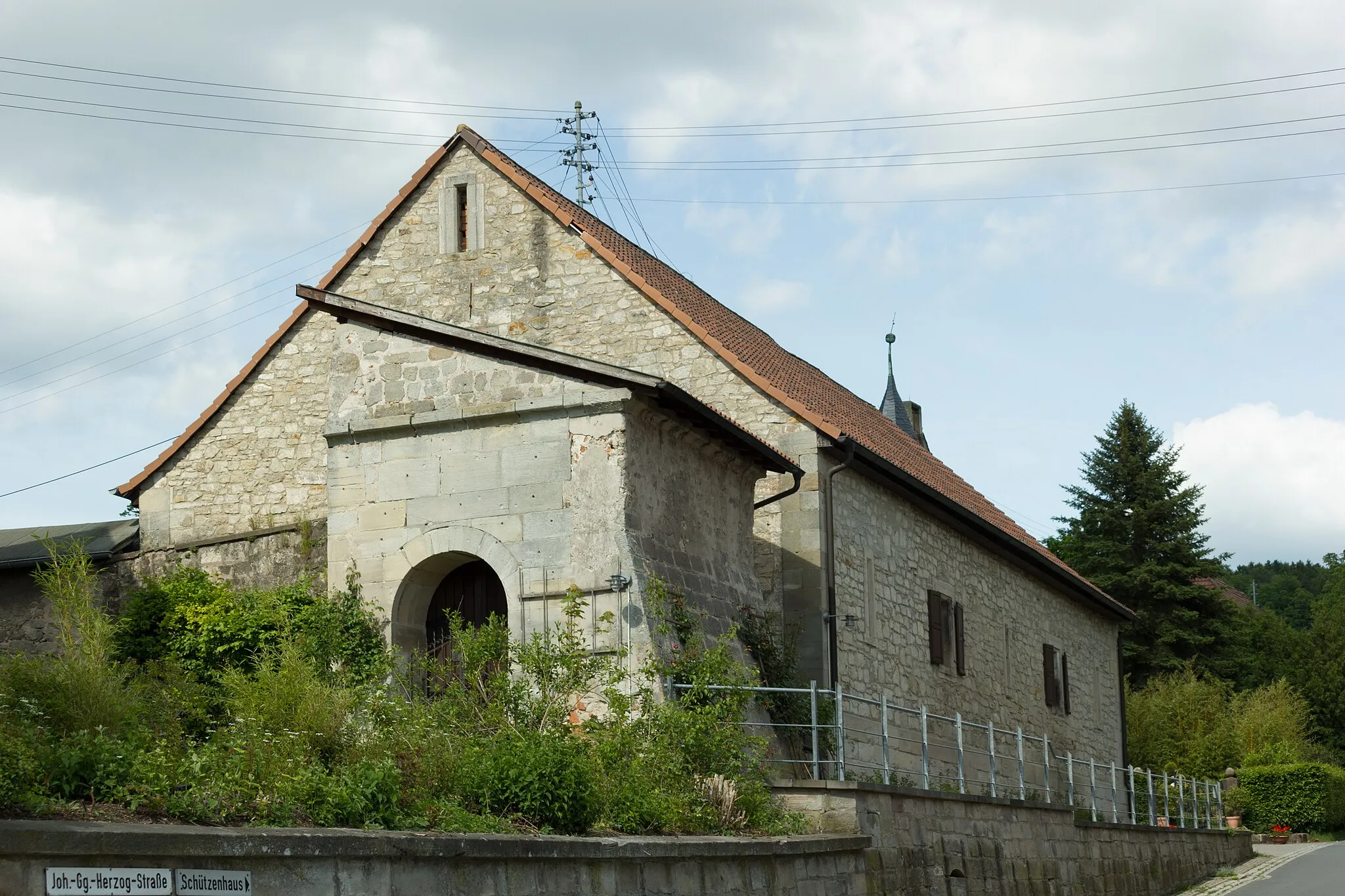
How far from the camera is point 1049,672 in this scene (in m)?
25.1

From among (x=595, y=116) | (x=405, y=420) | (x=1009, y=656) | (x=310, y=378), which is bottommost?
(x=1009, y=656)

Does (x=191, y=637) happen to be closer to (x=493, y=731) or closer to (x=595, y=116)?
(x=493, y=731)

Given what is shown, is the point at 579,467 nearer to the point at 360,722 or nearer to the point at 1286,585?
the point at 360,722

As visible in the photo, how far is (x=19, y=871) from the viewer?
6152 mm

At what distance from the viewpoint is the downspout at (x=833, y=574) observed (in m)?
17.0

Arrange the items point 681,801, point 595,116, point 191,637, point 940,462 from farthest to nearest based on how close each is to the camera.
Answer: point 595,116 → point 940,462 → point 191,637 → point 681,801

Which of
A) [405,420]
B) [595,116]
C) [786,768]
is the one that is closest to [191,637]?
[405,420]

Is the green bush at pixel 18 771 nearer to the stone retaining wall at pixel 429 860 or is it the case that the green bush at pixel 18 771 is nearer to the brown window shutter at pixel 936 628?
the stone retaining wall at pixel 429 860

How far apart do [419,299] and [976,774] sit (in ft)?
31.9

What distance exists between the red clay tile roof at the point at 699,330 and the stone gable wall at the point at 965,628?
66cm

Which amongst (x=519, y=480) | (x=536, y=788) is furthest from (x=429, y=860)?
(x=519, y=480)

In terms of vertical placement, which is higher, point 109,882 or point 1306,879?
point 109,882

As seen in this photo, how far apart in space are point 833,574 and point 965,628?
4.56 m

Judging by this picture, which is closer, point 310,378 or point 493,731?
point 493,731
